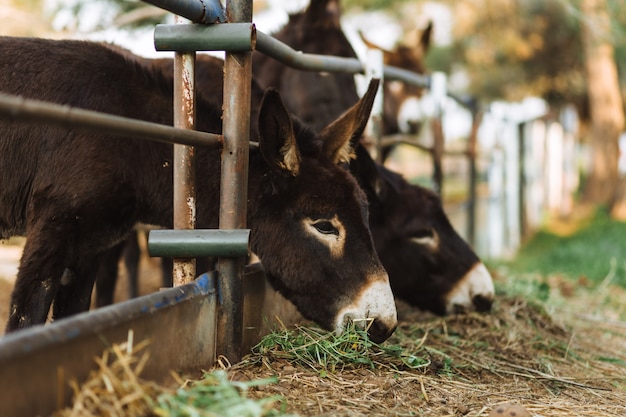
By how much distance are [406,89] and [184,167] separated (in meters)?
6.18

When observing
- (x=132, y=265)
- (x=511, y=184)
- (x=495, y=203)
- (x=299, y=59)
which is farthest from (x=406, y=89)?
(x=299, y=59)

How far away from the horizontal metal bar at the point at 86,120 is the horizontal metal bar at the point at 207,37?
1.15ft

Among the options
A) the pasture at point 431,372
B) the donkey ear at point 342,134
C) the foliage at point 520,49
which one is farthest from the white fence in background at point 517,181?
the donkey ear at point 342,134

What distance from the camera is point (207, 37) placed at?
2555 millimetres

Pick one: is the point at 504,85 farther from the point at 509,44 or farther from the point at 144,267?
the point at 144,267

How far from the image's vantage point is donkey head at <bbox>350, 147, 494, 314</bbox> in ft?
14.4

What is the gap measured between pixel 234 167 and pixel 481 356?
63.7 inches

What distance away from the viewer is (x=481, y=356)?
336cm

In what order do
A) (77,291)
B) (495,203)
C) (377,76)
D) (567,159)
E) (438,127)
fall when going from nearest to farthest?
(77,291) → (377,76) → (438,127) → (495,203) → (567,159)

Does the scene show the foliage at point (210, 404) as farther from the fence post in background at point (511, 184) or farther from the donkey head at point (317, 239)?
the fence post in background at point (511, 184)

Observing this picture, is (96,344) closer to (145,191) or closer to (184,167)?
(184,167)

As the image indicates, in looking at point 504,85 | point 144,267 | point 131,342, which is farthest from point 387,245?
point 504,85

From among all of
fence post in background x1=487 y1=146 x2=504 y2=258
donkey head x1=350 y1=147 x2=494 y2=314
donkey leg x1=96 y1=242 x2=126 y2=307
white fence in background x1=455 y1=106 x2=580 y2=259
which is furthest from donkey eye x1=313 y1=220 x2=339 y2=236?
fence post in background x1=487 y1=146 x2=504 y2=258

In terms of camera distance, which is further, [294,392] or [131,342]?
[294,392]
